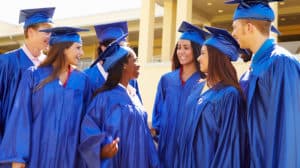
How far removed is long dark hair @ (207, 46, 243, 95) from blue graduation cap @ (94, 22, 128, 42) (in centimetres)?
156

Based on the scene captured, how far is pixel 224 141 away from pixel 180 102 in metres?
1.20

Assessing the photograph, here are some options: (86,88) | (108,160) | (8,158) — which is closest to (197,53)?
(86,88)

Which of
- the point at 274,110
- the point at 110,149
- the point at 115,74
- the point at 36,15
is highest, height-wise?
the point at 36,15

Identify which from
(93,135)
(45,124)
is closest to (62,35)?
(45,124)

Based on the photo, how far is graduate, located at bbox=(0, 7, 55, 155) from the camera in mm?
4211

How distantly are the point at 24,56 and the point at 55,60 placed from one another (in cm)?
41

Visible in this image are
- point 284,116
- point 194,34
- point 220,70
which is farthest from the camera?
point 194,34

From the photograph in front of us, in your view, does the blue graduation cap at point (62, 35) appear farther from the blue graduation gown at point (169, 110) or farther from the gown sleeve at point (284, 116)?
the gown sleeve at point (284, 116)

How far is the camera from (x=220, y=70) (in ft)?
11.6

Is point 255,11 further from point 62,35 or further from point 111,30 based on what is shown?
point 111,30

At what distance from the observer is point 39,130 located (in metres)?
3.95

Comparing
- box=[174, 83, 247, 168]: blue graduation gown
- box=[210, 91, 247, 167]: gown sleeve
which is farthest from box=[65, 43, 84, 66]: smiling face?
box=[210, 91, 247, 167]: gown sleeve

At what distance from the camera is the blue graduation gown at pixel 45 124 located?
3881 millimetres

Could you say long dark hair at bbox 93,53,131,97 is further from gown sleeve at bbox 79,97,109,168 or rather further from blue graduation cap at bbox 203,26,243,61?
blue graduation cap at bbox 203,26,243,61
